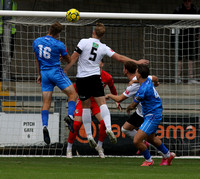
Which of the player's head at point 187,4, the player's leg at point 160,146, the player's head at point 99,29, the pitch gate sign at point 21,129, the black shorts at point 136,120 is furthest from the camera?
the player's head at point 187,4

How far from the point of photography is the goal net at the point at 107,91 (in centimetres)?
1120

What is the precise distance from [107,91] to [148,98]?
5484 millimetres

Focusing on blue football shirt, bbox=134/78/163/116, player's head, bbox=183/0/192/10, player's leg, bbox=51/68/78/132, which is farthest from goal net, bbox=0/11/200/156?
blue football shirt, bbox=134/78/163/116

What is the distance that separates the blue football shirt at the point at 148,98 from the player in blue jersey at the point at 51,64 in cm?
134

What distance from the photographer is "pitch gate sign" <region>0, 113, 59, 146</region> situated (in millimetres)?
11180

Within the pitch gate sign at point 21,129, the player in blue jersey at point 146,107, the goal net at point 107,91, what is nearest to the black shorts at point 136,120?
the player in blue jersey at point 146,107

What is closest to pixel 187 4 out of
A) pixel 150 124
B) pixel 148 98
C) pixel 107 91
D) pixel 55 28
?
pixel 107 91

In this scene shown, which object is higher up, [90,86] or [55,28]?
[55,28]

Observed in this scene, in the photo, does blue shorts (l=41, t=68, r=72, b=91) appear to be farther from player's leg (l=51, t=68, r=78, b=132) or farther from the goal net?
the goal net

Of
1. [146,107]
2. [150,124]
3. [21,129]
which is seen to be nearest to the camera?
[150,124]

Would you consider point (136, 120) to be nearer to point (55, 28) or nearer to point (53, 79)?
point (53, 79)

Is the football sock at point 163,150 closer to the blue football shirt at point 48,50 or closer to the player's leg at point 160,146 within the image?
the player's leg at point 160,146

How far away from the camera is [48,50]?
876 centimetres

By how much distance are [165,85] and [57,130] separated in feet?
Answer: 11.3
